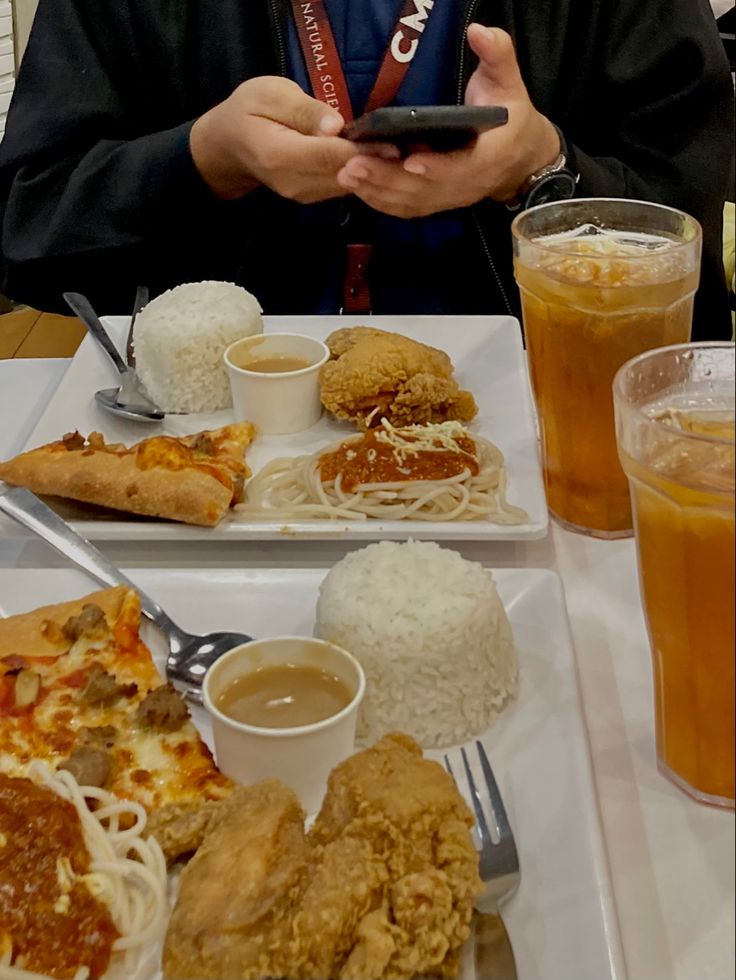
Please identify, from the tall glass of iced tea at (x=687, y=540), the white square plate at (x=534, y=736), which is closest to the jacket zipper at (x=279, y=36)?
the white square plate at (x=534, y=736)

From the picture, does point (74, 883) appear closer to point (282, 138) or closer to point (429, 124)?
point (429, 124)

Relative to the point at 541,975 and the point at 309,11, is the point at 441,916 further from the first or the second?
the point at 309,11

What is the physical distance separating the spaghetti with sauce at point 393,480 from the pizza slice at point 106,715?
41 centimetres

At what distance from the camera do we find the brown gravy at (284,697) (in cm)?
129

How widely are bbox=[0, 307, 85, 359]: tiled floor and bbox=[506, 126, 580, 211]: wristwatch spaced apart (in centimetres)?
172

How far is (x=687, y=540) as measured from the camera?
1067mm

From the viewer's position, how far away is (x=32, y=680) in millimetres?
1399

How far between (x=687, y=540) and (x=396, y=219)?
6.44ft

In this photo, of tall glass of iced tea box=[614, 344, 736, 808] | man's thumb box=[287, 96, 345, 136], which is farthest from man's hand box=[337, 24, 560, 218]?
tall glass of iced tea box=[614, 344, 736, 808]

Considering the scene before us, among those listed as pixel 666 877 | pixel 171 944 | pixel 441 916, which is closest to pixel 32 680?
pixel 171 944

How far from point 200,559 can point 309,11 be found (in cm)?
171

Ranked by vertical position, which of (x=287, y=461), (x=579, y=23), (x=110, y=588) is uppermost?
(x=579, y=23)

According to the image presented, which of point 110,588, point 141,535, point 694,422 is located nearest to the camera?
point 694,422

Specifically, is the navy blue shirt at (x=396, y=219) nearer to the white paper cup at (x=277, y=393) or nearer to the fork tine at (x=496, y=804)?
the white paper cup at (x=277, y=393)
